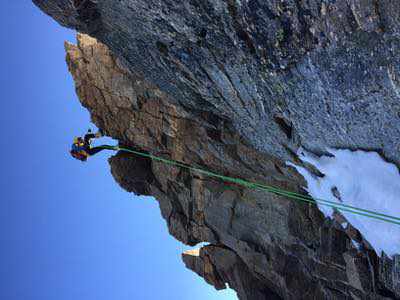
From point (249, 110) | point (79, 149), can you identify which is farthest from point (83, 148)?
point (249, 110)

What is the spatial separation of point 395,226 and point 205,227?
1039 centimetres

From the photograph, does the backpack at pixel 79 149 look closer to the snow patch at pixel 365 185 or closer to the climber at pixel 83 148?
the climber at pixel 83 148

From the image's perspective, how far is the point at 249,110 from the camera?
9539mm

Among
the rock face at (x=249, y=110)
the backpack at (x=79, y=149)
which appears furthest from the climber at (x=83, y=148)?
the rock face at (x=249, y=110)

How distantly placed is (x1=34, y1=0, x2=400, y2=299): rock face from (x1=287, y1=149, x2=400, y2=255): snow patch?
0.37 meters

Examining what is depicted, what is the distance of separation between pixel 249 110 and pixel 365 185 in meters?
3.17

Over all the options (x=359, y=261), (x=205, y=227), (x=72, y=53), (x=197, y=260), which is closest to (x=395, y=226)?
(x=359, y=261)

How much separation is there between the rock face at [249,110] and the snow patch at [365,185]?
1.20 feet

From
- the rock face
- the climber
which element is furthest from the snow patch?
the climber

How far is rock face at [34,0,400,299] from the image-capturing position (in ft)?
20.0

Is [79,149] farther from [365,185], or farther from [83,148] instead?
[365,185]

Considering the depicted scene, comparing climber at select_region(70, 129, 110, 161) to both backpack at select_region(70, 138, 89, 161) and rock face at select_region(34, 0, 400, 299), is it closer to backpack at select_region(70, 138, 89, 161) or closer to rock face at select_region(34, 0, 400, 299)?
backpack at select_region(70, 138, 89, 161)

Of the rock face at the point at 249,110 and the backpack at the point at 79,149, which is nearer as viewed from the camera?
the rock face at the point at 249,110

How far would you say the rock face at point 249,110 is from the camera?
6.10 meters
